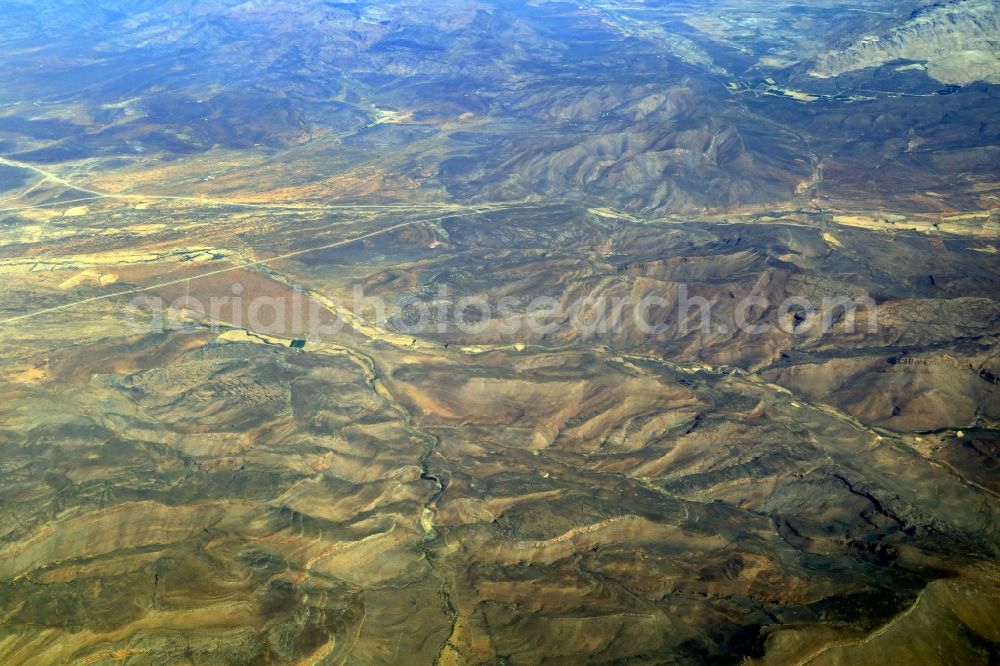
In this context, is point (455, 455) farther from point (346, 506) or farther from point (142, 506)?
point (142, 506)

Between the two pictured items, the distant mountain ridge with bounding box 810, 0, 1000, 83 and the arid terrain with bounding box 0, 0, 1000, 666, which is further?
the distant mountain ridge with bounding box 810, 0, 1000, 83

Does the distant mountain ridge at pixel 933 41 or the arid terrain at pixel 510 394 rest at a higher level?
the distant mountain ridge at pixel 933 41

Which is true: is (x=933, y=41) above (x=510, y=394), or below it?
above

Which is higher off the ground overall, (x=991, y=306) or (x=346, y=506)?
(x=991, y=306)

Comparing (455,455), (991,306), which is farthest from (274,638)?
(991,306)

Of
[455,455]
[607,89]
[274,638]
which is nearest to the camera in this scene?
[274,638]

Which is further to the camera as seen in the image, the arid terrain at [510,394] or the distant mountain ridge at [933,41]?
the distant mountain ridge at [933,41]

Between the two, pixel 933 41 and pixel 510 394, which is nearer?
pixel 510 394

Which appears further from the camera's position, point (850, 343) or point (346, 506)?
point (850, 343)
